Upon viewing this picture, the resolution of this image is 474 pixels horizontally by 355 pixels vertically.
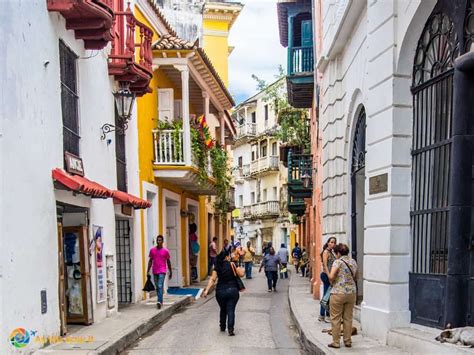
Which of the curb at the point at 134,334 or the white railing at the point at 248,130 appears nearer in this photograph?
the curb at the point at 134,334

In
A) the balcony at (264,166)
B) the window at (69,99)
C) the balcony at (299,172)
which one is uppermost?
the balcony at (264,166)

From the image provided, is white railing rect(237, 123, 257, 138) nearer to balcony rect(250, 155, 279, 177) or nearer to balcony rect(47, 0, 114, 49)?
balcony rect(250, 155, 279, 177)

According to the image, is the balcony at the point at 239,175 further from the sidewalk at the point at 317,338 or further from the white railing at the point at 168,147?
the sidewalk at the point at 317,338

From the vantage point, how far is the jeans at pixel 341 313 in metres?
8.37

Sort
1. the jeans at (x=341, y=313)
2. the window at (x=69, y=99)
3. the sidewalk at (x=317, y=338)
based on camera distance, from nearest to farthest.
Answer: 1. the sidewalk at (x=317, y=338)
2. the jeans at (x=341, y=313)
3. the window at (x=69, y=99)

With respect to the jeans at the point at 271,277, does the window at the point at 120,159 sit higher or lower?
higher

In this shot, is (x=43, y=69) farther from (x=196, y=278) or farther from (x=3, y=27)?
(x=196, y=278)

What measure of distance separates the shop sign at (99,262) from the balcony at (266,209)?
40.5 meters

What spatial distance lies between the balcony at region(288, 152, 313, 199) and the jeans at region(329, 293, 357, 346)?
14154 mm

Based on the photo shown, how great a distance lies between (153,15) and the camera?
17984mm

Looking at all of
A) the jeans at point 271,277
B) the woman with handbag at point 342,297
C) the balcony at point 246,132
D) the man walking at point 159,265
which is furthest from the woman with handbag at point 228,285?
the balcony at point 246,132

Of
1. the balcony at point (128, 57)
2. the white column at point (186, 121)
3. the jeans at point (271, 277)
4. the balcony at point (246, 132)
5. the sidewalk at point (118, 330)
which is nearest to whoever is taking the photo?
the sidewalk at point (118, 330)

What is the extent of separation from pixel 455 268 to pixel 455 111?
1.81 m

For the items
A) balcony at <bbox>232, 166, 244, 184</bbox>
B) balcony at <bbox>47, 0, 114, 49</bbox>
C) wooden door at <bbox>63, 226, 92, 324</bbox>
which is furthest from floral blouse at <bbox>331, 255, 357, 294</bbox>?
balcony at <bbox>232, 166, 244, 184</bbox>
